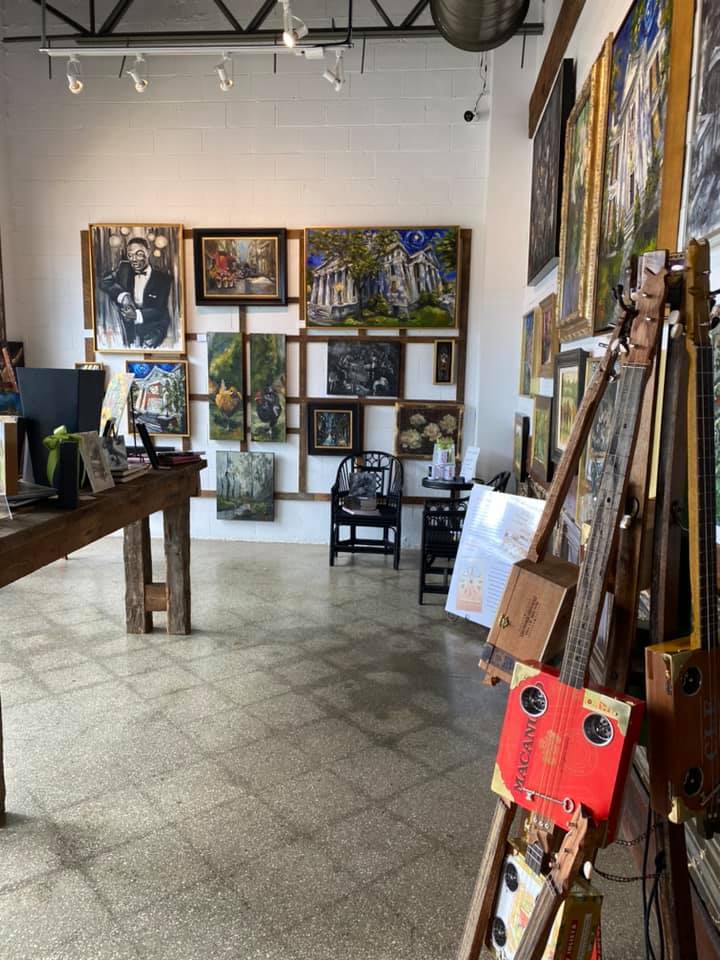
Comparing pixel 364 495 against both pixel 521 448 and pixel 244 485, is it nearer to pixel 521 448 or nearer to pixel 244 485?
pixel 244 485

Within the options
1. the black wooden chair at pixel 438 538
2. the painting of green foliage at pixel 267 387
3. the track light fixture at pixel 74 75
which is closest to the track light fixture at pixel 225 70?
the track light fixture at pixel 74 75

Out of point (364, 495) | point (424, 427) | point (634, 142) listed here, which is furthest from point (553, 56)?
point (364, 495)

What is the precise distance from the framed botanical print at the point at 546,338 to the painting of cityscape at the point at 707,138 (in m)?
1.98

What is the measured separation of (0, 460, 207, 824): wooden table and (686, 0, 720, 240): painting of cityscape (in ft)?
6.92

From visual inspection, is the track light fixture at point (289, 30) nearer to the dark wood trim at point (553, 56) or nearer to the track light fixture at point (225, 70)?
the track light fixture at point (225, 70)

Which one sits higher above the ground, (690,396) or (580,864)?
(690,396)

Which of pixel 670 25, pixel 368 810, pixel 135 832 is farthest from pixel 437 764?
pixel 670 25

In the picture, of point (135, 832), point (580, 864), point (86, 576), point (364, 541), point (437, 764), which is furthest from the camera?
point (364, 541)

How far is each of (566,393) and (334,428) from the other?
2.92 meters

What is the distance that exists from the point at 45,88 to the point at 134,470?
14.5 ft

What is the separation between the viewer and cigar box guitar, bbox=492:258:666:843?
116 cm

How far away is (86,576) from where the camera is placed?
504 cm

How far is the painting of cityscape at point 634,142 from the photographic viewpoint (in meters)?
1.92

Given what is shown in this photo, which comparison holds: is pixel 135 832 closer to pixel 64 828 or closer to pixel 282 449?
pixel 64 828
